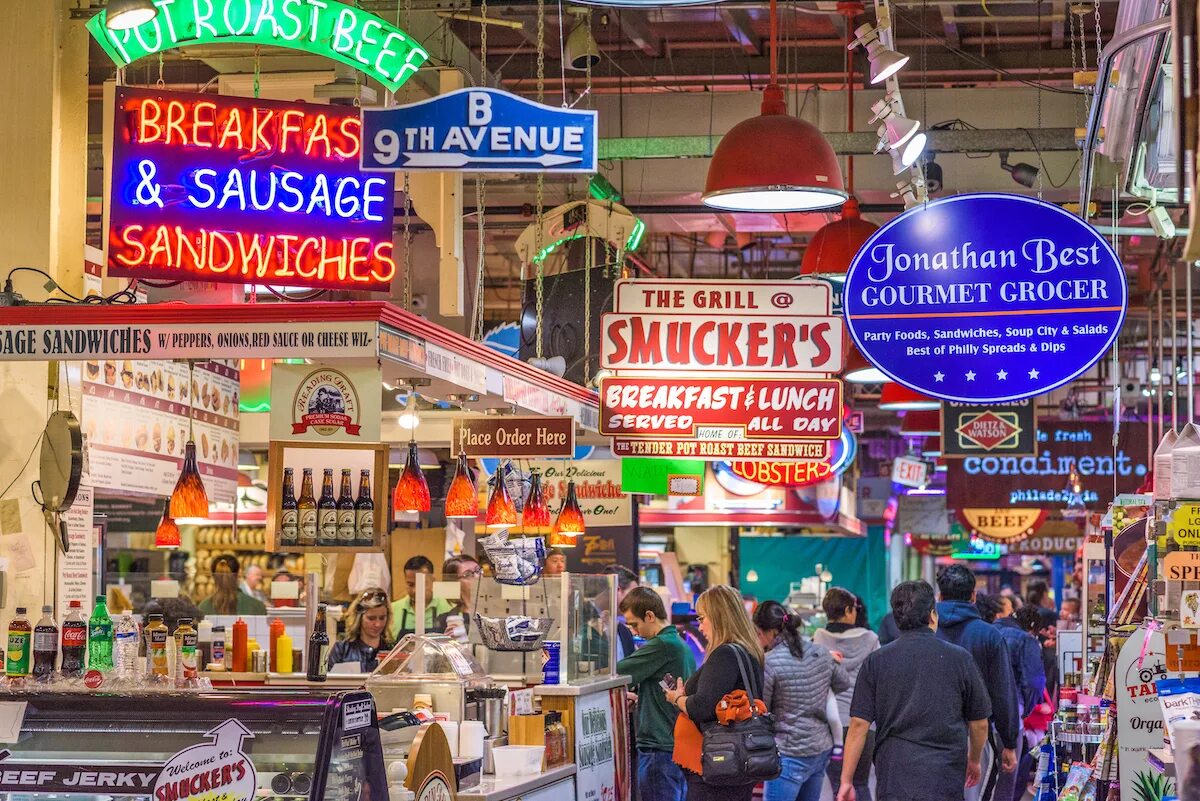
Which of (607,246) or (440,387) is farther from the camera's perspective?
(607,246)

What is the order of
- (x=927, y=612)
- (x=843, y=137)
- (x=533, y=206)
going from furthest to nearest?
(x=533, y=206), (x=843, y=137), (x=927, y=612)

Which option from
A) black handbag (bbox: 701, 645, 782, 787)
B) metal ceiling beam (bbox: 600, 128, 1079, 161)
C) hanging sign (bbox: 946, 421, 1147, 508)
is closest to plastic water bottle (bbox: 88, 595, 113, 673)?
black handbag (bbox: 701, 645, 782, 787)

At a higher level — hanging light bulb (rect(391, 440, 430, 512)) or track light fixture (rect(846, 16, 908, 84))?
track light fixture (rect(846, 16, 908, 84))

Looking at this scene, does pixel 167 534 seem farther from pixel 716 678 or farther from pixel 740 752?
pixel 740 752

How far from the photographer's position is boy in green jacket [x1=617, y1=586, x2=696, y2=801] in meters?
9.64

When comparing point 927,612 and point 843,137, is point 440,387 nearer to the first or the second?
point 927,612

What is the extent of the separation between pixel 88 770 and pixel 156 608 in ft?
21.6

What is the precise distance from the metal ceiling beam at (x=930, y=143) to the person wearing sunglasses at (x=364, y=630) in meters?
3.99

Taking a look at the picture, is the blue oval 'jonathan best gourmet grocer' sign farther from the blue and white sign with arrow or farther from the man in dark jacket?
the man in dark jacket

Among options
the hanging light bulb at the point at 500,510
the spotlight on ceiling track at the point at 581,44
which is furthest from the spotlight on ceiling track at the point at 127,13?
the hanging light bulb at the point at 500,510

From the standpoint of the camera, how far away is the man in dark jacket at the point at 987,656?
351 inches

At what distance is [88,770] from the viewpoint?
4.60 m

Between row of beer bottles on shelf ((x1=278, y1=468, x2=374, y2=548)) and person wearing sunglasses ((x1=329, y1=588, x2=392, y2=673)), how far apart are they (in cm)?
271


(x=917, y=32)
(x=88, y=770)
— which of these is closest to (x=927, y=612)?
(x=88, y=770)
